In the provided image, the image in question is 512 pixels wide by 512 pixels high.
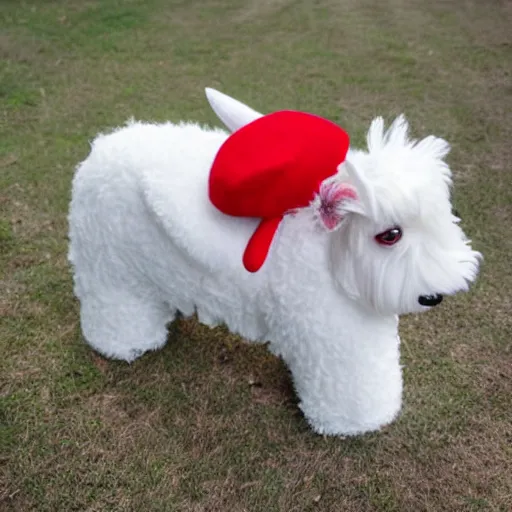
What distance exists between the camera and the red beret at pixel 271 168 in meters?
1.07

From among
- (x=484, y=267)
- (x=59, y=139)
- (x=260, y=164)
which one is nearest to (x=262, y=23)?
(x=59, y=139)

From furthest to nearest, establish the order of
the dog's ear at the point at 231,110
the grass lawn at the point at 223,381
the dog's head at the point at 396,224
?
the grass lawn at the point at 223,381, the dog's ear at the point at 231,110, the dog's head at the point at 396,224

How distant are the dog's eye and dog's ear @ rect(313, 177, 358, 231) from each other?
0.08 metres

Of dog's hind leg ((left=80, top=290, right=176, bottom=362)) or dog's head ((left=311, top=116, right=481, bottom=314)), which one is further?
dog's hind leg ((left=80, top=290, right=176, bottom=362))

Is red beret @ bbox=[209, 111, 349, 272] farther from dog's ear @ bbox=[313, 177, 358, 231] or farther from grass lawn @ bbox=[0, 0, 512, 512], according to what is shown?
grass lawn @ bbox=[0, 0, 512, 512]

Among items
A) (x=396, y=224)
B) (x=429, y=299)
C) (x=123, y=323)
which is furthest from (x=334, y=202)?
(x=123, y=323)

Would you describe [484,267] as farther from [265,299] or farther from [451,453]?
[265,299]

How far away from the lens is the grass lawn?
1457mm

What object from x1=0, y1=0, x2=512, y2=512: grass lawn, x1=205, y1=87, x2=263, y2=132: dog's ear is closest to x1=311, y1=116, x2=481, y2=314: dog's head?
x1=205, y1=87, x2=263, y2=132: dog's ear

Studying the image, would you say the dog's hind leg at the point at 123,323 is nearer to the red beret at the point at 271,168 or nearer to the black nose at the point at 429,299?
the red beret at the point at 271,168

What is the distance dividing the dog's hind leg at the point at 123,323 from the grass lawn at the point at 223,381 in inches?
2.4

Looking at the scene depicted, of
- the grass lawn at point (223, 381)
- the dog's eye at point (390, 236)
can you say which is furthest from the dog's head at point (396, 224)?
the grass lawn at point (223, 381)

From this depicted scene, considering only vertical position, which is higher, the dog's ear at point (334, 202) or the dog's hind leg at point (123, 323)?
the dog's ear at point (334, 202)

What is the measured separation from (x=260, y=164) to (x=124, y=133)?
486 millimetres
